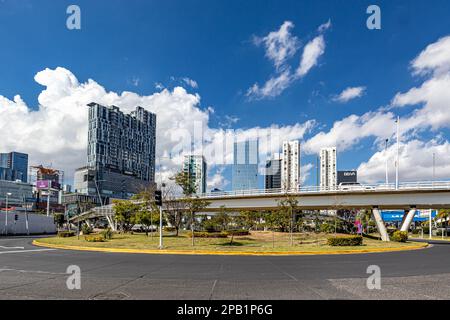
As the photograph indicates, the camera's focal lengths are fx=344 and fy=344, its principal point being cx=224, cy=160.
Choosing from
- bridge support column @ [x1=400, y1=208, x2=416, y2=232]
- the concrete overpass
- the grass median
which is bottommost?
the grass median

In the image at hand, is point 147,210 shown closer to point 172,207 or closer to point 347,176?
point 172,207

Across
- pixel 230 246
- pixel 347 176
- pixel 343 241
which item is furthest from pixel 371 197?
pixel 347 176

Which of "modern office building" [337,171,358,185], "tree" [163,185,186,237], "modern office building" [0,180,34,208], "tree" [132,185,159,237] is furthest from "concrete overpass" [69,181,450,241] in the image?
"modern office building" [0,180,34,208]

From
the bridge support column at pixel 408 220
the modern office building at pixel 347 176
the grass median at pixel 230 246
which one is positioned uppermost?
the modern office building at pixel 347 176

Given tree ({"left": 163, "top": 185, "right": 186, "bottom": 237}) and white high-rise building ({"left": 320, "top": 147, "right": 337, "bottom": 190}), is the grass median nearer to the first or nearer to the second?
tree ({"left": 163, "top": 185, "right": 186, "bottom": 237})

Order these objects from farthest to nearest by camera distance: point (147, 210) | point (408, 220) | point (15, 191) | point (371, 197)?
point (15, 191)
point (147, 210)
point (408, 220)
point (371, 197)

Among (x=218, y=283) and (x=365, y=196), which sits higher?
(x=365, y=196)

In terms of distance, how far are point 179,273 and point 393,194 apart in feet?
98.8

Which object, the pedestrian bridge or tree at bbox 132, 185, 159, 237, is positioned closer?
the pedestrian bridge

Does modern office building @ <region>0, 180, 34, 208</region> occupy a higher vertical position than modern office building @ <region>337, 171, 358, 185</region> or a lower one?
lower

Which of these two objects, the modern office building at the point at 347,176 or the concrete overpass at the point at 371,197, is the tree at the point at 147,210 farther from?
the modern office building at the point at 347,176

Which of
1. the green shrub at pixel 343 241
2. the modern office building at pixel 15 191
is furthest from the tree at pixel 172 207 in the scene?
the modern office building at pixel 15 191

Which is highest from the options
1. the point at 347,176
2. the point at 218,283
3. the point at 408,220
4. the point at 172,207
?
the point at 347,176

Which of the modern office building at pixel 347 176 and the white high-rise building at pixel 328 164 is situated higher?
the white high-rise building at pixel 328 164
